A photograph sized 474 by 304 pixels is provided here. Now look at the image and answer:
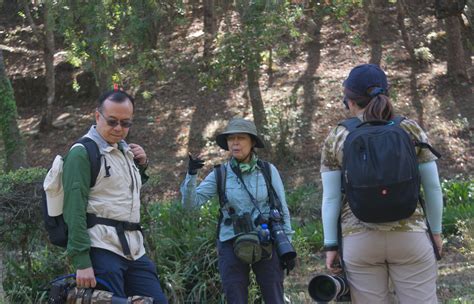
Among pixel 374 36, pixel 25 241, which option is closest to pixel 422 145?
pixel 25 241

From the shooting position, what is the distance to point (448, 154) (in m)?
16.0

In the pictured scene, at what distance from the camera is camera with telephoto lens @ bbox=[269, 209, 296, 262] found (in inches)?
203

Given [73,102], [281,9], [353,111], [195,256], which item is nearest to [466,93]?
[281,9]

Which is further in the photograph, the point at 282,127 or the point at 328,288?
the point at 282,127

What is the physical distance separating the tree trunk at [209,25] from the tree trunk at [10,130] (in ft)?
19.2

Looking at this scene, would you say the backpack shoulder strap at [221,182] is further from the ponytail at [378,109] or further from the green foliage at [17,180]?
the green foliage at [17,180]

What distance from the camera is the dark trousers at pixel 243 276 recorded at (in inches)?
204

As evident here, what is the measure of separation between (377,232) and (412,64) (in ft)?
53.9

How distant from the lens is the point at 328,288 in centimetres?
368

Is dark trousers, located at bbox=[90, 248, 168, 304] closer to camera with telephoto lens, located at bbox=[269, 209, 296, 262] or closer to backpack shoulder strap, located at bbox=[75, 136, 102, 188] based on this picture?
backpack shoulder strap, located at bbox=[75, 136, 102, 188]

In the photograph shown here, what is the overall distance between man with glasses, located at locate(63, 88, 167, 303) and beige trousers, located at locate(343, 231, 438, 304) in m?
1.41

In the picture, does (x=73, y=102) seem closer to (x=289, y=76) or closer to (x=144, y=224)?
(x=289, y=76)

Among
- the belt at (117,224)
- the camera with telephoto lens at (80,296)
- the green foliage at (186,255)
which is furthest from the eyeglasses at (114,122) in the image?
the green foliage at (186,255)

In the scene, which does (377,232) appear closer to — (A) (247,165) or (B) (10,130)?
(A) (247,165)
